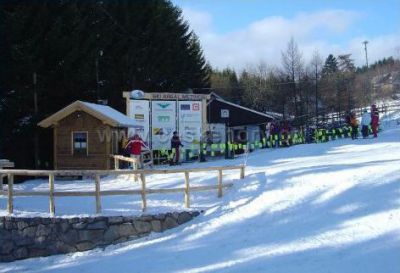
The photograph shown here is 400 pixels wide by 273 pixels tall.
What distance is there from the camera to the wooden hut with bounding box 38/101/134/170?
22375 millimetres

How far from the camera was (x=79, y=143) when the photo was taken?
22.8 m

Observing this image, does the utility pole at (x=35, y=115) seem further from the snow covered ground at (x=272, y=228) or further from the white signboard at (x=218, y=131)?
the snow covered ground at (x=272, y=228)

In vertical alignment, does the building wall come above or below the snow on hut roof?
below

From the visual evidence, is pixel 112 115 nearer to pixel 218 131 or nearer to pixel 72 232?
pixel 72 232

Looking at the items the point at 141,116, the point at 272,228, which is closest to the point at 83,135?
the point at 141,116

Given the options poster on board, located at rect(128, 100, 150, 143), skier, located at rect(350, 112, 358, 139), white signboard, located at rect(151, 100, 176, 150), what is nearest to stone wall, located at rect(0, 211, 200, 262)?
poster on board, located at rect(128, 100, 150, 143)

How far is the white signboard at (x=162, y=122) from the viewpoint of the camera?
86.9ft

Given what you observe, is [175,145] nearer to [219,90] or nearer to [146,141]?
[146,141]

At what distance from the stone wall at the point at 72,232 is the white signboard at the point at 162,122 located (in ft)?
45.7

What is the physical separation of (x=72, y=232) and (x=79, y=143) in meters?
10.6

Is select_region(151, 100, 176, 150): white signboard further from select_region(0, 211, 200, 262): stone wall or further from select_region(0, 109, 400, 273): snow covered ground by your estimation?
select_region(0, 211, 200, 262): stone wall

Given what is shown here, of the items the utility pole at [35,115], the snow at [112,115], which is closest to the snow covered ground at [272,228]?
the snow at [112,115]

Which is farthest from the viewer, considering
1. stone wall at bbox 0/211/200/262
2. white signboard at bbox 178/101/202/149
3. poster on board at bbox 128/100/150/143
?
white signboard at bbox 178/101/202/149

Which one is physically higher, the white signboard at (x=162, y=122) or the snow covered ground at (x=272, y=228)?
the white signboard at (x=162, y=122)
